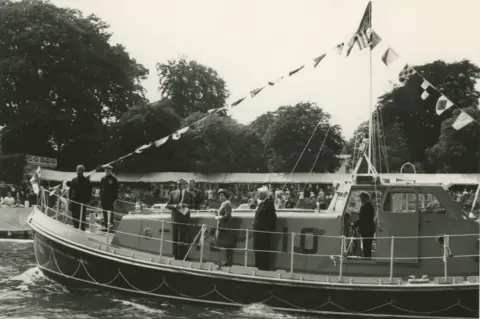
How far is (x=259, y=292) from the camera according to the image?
10.1 meters

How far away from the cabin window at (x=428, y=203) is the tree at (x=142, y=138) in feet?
92.5

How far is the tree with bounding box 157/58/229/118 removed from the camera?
179 ft

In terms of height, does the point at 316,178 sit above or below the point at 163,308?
above

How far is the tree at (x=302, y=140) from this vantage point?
34281mm

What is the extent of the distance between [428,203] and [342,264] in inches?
69.8

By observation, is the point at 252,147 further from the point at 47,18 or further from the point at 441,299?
the point at 441,299

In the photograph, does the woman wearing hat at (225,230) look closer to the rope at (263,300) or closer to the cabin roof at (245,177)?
the rope at (263,300)

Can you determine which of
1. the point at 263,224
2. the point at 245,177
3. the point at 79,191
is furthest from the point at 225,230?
the point at 245,177

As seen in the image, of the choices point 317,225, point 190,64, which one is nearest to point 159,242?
point 317,225

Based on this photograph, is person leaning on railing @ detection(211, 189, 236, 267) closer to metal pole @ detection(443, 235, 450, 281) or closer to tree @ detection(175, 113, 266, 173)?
metal pole @ detection(443, 235, 450, 281)

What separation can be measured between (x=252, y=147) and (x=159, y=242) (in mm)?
27589

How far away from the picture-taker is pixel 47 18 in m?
37.9

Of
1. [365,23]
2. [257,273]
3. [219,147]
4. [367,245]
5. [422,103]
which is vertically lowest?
[257,273]

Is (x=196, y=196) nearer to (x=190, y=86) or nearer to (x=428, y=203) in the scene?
(x=428, y=203)
